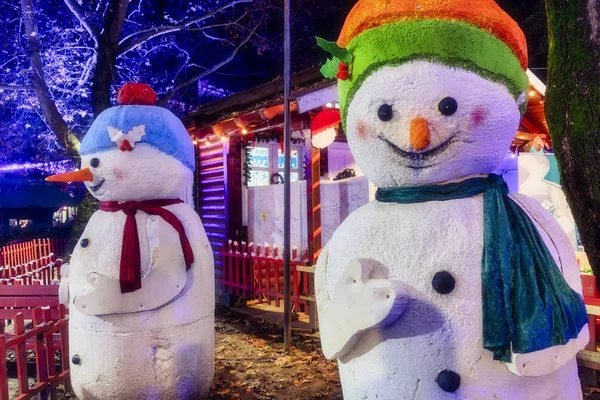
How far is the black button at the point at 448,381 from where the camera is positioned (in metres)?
2.18

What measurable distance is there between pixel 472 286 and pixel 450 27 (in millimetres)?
1162

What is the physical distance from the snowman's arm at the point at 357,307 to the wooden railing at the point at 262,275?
4954 mm

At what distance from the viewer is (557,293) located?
213cm

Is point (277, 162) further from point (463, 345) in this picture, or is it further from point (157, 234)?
point (463, 345)

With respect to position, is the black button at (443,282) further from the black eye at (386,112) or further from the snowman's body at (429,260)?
the black eye at (386,112)

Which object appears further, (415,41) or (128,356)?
(128,356)

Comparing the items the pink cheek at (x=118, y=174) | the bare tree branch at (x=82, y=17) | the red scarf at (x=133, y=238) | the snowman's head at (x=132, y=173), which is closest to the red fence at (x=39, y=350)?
the red scarf at (x=133, y=238)

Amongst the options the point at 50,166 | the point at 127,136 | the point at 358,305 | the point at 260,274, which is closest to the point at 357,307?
the point at 358,305

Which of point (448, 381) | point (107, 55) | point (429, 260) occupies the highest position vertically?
point (107, 55)

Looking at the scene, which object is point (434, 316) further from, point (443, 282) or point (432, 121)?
A: point (432, 121)

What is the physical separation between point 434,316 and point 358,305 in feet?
1.11

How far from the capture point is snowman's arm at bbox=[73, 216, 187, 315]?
3.87 m

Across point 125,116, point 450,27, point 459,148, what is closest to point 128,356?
point 125,116

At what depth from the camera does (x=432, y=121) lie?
7.47 feet
